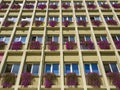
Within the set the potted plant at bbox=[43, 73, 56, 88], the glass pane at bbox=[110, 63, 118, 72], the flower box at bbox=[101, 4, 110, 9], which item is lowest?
the glass pane at bbox=[110, 63, 118, 72]

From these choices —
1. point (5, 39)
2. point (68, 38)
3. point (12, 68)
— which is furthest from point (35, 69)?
point (5, 39)

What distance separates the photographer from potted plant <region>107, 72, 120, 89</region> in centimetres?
2136

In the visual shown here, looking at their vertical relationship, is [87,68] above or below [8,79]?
below

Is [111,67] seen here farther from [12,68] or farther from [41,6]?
[41,6]

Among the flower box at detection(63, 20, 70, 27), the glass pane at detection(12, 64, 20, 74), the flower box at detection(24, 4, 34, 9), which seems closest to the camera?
the glass pane at detection(12, 64, 20, 74)

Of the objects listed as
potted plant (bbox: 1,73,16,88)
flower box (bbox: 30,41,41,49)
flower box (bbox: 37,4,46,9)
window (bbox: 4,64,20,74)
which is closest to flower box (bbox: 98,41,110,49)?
flower box (bbox: 30,41,41,49)

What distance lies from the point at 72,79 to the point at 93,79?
6.97ft

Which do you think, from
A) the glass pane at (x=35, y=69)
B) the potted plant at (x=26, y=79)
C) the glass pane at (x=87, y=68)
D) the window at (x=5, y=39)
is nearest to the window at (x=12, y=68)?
the potted plant at (x=26, y=79)

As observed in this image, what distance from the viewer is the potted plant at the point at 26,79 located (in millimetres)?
21466

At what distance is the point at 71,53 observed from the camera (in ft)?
84.1

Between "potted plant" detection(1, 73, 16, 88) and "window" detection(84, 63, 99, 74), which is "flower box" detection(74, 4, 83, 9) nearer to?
"window" detection(84, 63, 99, 74)

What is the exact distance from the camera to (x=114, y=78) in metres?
21.8

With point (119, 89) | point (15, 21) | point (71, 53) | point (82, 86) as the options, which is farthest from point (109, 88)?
point (15, 21)

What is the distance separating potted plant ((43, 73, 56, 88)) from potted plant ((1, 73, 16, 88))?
3.21 metres
